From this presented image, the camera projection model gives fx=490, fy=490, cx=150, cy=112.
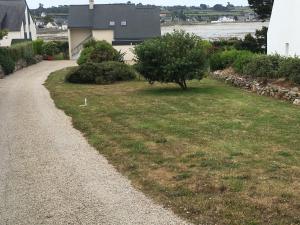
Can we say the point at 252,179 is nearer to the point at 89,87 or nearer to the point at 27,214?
the point at 27,214

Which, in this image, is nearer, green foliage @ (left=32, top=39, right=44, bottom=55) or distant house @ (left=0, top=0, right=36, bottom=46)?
green foliage @ (left=32, top=39, right=44, bottom=55)

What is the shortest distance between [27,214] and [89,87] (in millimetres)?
20454

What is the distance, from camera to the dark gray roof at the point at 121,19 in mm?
58562

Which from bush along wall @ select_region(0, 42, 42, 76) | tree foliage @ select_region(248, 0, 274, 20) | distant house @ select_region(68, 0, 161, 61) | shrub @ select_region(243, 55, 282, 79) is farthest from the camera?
distant house @ select_region(68, 0, 161, 61)

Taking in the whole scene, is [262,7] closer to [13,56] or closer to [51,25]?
[13,56]

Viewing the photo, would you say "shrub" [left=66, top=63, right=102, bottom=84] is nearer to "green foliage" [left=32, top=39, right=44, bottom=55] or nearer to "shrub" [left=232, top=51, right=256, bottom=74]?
"shrub" [left=232, top=51, right=256, bottom=74]

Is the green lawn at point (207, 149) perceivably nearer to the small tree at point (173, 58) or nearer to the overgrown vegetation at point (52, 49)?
the small tree at point (173, 58)

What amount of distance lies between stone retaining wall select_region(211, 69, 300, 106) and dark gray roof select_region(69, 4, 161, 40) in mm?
29797

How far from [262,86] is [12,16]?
48226 mm

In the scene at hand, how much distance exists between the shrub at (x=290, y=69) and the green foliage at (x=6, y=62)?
79.8 feet

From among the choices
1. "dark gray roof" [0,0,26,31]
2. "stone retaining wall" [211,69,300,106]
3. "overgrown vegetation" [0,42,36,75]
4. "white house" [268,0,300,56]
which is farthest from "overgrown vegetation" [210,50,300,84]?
"dark gray roof" [0,0,26,31]

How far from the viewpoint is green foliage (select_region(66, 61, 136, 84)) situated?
99.8 feet

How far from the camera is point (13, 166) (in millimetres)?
11086

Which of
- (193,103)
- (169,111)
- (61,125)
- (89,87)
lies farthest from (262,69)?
(61,125)
